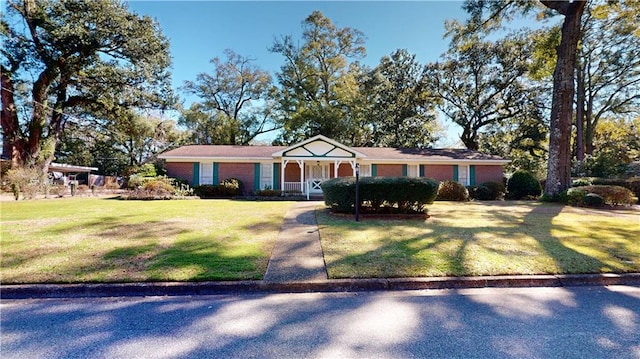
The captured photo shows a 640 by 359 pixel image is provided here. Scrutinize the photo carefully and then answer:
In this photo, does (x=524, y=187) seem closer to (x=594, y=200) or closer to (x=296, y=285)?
(x=594, y=200)

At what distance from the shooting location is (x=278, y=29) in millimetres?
29438

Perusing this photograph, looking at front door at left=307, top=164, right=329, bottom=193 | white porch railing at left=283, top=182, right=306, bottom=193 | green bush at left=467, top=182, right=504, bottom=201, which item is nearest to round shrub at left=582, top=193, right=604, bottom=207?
green bush at left=467, top=182, right=504, bottom=201

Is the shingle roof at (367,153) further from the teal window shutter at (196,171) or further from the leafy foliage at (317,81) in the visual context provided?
the leafy foliage at (317,81)

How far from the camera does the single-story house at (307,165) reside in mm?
19000

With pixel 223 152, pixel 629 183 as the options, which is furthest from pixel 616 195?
pixel 223 152

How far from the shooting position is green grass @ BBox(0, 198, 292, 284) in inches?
169

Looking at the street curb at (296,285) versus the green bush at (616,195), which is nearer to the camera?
the street curb at (296,285)

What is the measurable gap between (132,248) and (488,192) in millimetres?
18251

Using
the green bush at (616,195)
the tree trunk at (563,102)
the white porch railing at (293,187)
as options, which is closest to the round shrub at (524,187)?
the tree trunk at (563,102)

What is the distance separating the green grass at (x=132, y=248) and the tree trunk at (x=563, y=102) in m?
13.9

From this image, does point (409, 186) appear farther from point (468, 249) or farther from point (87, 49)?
point (87, 49)

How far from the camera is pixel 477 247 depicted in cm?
Answer: 577

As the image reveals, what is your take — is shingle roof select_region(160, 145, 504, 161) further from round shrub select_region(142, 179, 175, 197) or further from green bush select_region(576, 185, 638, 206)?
green bush select_region(576, 185, 638, 206)

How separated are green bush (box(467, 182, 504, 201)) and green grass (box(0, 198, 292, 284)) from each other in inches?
552
